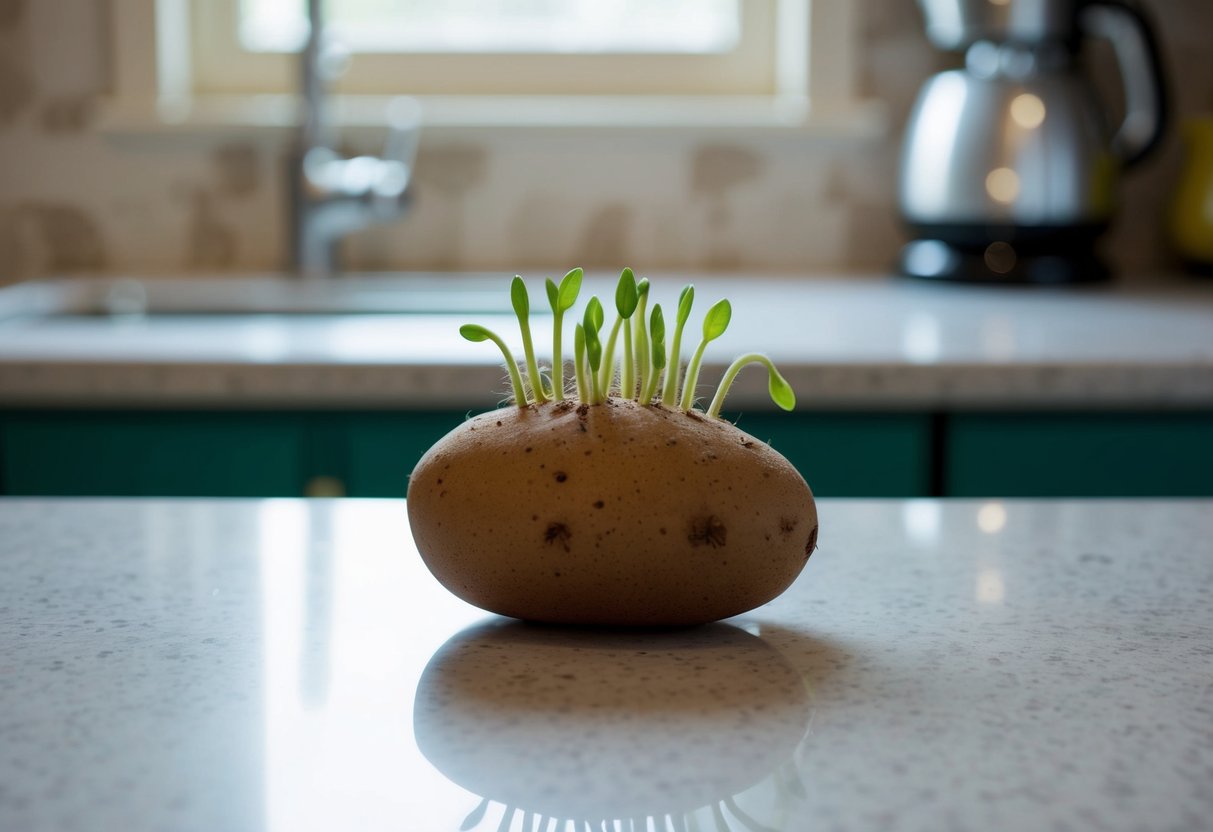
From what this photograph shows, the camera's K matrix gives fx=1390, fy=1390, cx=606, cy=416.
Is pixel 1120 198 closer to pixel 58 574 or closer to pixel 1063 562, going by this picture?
pixel 1063 562

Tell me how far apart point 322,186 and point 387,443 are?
75 centimetres

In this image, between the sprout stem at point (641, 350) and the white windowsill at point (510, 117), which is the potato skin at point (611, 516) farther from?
the white windowsill at point (510, 117)

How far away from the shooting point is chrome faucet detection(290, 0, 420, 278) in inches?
75.6

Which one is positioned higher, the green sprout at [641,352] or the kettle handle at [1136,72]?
the kettle handle at [1136,72]

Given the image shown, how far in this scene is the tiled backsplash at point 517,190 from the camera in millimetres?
2059

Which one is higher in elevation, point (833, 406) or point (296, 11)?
point (296, 11)

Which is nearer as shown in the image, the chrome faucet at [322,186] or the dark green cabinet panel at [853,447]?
the dark green cabinet panel at [853,447]

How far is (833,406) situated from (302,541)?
0.70m

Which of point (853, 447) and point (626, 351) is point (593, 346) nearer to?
point (626, 351)

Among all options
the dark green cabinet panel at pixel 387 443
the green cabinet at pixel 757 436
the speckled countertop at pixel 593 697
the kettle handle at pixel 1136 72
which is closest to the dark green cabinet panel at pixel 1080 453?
the green cabinet at pixel 757 436

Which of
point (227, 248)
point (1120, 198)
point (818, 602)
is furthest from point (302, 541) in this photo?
point (1120, 198)

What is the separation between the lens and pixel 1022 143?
1.78 meters

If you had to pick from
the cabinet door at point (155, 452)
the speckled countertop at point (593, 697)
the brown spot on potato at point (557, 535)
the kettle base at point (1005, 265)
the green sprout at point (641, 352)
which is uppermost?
the green sprout at point (641, 352)

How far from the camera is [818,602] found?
0.59 meters
